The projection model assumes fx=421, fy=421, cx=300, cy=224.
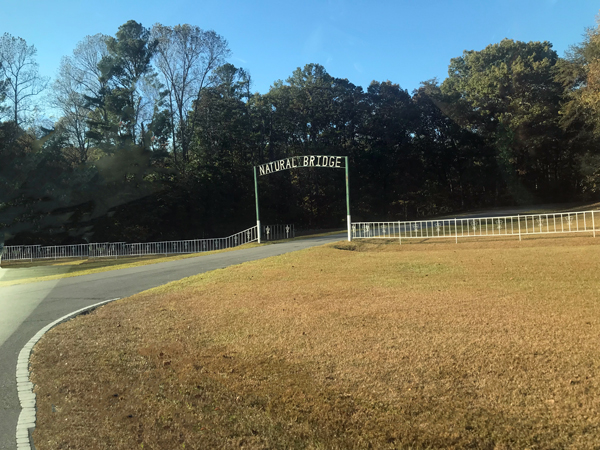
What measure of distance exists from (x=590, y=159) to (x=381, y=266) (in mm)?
30272

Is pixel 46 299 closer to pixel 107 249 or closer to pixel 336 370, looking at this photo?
pixel 336 370

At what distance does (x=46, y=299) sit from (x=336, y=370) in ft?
24.7

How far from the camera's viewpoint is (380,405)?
3.28m

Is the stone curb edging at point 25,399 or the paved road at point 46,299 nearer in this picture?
the stone curb edging at point 25,399

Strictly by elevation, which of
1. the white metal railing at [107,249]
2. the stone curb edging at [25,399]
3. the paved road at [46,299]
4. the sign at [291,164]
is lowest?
the stone curb edging at [25,399]

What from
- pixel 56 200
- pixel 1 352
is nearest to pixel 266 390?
pixel 1 352

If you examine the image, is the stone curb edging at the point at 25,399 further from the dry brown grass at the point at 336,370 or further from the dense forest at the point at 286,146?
the dense forest at the point at 286,146

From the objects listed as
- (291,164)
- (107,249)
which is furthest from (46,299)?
(107,249)

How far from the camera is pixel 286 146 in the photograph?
1540 inches

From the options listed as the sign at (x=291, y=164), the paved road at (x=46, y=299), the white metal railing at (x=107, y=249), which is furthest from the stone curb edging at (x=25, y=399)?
the white metal railing at (x=107, y=249)

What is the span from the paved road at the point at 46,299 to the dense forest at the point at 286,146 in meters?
12.3

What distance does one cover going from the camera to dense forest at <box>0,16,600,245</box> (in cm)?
2603

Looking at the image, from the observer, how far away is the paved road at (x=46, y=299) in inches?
154

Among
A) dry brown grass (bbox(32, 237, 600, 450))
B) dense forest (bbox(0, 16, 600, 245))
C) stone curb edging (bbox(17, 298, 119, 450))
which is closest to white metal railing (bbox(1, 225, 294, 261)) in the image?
dense forest (bbox(0, 16, 600, 245))
